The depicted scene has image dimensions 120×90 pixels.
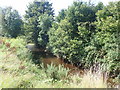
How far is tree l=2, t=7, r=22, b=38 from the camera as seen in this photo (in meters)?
15.1

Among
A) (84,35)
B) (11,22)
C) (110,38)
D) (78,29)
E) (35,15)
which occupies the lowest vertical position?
(110,38)

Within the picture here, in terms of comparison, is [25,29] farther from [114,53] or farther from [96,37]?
[114,53]

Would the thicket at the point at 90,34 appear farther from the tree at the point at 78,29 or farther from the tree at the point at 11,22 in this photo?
the tree at the point at 11,22

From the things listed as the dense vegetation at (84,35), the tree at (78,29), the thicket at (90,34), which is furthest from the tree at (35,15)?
the tree at (78,29)

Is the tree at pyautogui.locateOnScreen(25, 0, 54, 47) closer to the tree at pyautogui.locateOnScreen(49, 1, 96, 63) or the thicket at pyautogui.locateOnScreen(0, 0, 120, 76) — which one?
the thicket at pyautogui.locateOnScreen(0, 0, 120, 76)

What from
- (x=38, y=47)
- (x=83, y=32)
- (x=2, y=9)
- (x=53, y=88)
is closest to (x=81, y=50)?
(x=83, y=32)

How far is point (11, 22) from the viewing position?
15.0 metres

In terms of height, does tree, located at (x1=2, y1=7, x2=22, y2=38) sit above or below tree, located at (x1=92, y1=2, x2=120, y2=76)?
above

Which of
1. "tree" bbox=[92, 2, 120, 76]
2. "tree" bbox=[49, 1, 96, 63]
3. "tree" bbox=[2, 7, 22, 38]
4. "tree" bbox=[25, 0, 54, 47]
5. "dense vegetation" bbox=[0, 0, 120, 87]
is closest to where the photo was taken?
"tree" bbox=[92, 2, 120, 76]

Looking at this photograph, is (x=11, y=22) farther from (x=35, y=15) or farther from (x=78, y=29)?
(x=78, y=29)

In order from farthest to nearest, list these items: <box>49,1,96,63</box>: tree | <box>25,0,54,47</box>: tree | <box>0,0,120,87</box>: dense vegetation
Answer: <box>25,0,54,47</box>: tree < <box>49,1,96,63</box>: tree < <box>0,0,120,87</box>: dense vegetation

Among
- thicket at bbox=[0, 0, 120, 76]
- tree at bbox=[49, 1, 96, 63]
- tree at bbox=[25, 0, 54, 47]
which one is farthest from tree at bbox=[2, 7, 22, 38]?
tree at bbox=[49, 1, 96, 63]

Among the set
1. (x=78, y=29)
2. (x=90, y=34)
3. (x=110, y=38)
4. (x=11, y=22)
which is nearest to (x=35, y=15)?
(x=11, y=22)

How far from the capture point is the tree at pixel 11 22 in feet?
49.4
